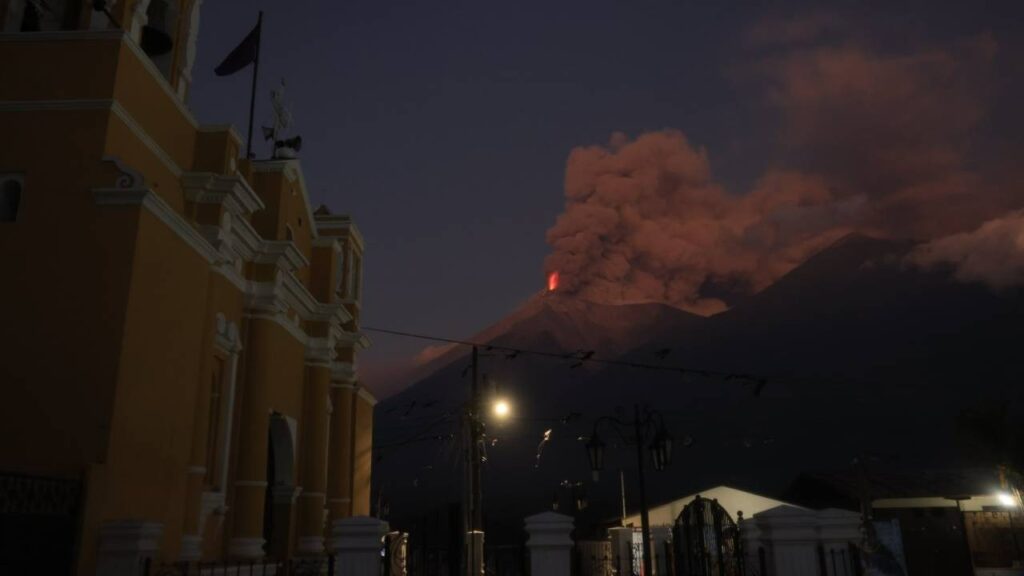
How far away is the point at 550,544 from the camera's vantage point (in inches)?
363

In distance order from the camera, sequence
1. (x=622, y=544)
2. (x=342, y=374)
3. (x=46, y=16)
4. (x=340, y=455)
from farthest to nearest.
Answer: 1. (x=622, y=544)
2. (x=342, y=374)
3. (x=340, y=455)
4. (x=46, y=16)

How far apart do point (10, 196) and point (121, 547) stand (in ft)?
17.8

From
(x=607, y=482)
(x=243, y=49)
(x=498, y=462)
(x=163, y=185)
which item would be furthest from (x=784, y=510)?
(x=498, y=462)

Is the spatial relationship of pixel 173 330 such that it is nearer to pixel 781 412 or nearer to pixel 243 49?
pixel 243 49

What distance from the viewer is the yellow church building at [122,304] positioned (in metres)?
9.13

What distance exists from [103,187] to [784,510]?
33.8 feet

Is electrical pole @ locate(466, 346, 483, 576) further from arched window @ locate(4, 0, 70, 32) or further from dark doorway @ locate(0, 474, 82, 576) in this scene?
arched window @ locate(4, 0, 70, 32)

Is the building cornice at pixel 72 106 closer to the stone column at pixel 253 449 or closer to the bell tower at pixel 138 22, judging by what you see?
the bell tower at pixel 138 22

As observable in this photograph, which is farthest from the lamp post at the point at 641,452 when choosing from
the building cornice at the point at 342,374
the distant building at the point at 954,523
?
the distant building at the point at 954,523

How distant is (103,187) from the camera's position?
10.2 metres

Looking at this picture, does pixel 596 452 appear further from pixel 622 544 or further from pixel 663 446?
Answer: pixel 622 544

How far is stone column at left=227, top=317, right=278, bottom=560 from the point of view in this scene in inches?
552

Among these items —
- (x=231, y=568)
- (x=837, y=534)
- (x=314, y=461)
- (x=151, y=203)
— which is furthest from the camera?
(x=314, y=461)

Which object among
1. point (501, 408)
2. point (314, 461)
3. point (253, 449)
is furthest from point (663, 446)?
point (314, 461)
